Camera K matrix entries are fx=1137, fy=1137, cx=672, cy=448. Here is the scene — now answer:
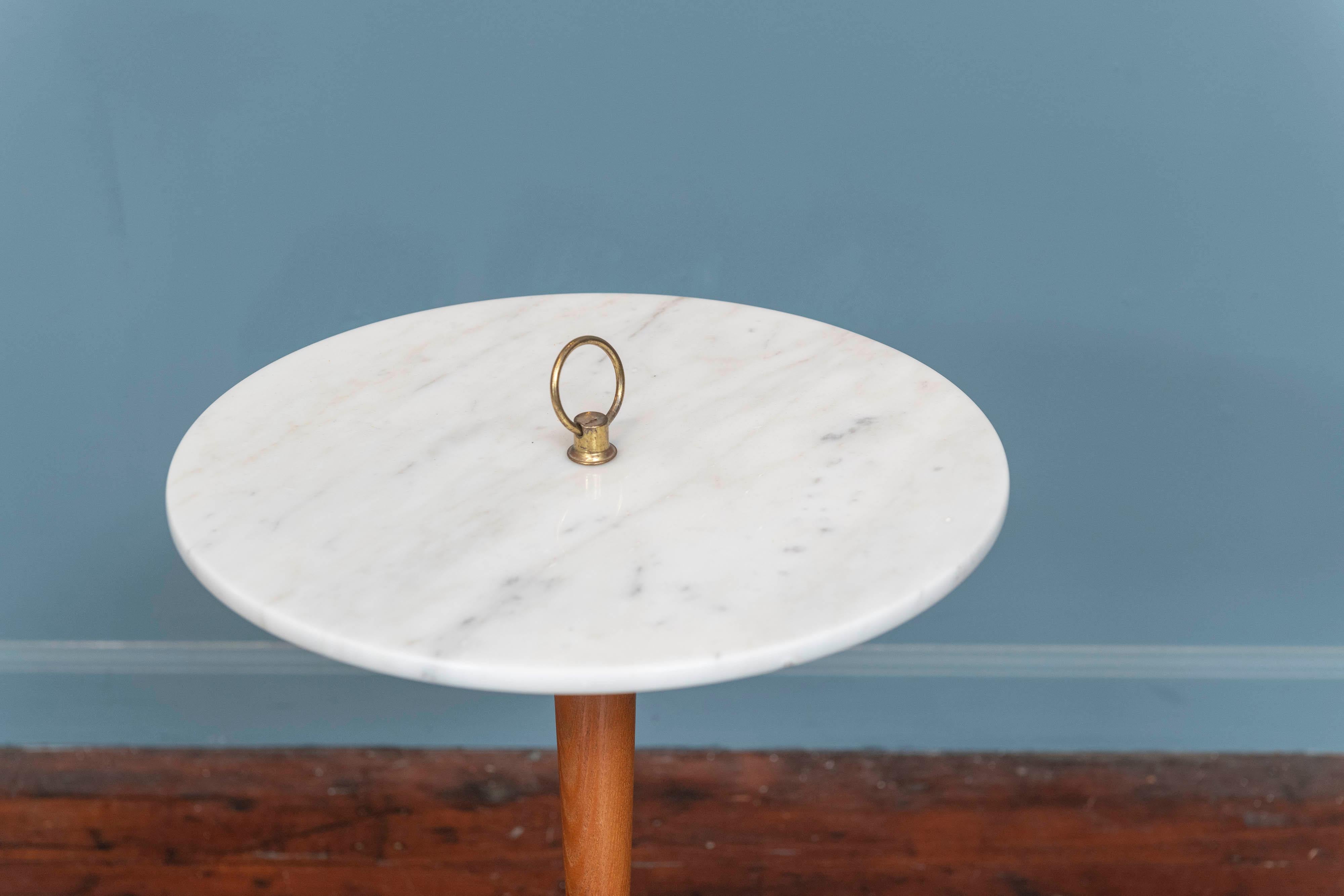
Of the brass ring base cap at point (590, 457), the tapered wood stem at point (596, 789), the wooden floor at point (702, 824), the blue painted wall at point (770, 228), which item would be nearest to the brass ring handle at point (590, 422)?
the brass ring base cap at point (590, 457)

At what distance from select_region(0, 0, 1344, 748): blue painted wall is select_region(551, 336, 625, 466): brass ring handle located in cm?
70

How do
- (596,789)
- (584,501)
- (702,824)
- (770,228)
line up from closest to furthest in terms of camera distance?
(584,501)
(596,789)
(770,228)
(702,824)

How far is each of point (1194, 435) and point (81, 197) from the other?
1.63 m

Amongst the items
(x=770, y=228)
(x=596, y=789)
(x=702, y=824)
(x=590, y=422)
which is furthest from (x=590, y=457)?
(x=702, y=824)

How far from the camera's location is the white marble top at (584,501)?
0.75m

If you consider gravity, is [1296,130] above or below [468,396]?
above

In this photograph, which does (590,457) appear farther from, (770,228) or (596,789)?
(770,228)

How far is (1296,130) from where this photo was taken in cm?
153

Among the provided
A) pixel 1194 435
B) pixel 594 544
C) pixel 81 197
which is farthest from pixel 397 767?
pixel 1194 435

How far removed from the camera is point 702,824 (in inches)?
67.9

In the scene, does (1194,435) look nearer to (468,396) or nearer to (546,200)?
(546,200)

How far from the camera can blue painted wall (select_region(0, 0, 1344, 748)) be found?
59.5 inches

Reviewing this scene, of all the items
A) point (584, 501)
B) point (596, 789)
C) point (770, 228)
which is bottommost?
point (596, 789)

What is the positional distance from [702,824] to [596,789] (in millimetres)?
734
